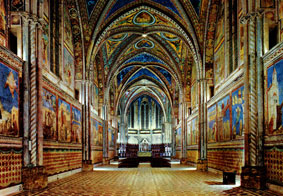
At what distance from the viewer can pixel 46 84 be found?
39.6 feet

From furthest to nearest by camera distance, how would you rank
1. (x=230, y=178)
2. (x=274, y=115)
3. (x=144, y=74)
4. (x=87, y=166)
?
(x=144, y=74) < (x=87, y=166) < (x=230, y=178) < (x=274, y=115)

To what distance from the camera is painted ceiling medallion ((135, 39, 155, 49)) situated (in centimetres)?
2610

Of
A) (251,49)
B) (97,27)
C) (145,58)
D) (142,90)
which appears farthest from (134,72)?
(251,49)

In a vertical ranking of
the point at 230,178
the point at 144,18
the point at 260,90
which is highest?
the point at 144,18

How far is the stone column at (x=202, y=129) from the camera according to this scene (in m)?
18.4

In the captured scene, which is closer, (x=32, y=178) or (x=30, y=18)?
(x=32, y=178)

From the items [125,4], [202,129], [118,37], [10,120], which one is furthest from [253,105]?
[118,37]

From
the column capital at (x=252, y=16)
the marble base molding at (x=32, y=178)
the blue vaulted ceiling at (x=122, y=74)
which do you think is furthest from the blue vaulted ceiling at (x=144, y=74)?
the marble base molding at (x=32, y=178)

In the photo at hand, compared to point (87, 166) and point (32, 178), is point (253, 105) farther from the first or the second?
point (87, 166)

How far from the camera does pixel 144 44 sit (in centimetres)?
2672

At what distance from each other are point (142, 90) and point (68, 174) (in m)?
30.7

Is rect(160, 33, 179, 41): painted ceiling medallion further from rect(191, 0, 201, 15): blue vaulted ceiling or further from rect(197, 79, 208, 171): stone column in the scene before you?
rect(197, 79, 208, 171): stone column

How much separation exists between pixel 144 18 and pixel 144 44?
5.29 m

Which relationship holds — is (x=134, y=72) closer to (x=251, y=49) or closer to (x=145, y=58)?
(x=145, y=58)
